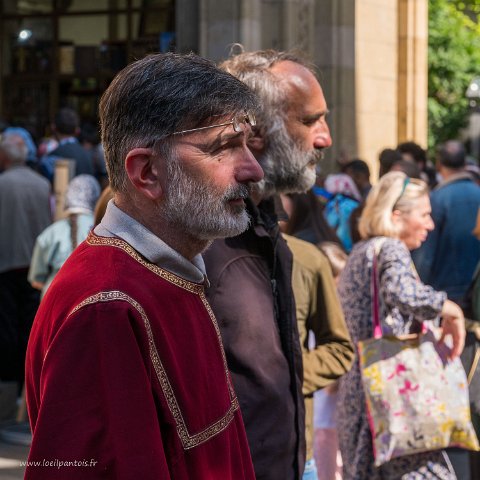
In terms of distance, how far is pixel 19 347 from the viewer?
9.63m

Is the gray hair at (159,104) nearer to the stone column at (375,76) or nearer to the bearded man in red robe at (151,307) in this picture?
the bearded man in red robe at (151,307)

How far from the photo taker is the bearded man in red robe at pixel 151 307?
2127 millimetres

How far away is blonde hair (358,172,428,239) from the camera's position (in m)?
5.83

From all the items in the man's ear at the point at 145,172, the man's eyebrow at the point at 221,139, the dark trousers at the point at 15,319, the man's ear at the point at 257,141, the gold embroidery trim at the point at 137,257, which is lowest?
the dark trousers at the point at 15,319

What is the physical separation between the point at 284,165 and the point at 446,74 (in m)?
32.2

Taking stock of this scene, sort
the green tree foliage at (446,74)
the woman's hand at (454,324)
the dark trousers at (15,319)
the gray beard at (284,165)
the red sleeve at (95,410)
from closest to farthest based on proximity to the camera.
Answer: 1. the red sleeve at (95,410)
2. the gray beard at (284,165)
3. the woman's hand at (454,324)
4. the dark trousers at (15,319)
5. the green tree foliage at (446,74)

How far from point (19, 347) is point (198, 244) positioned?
7349mm

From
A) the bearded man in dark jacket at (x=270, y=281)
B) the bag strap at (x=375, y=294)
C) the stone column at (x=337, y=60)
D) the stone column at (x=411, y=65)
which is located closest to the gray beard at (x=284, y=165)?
the bearded man in dark jacket at (x=270, y=281)

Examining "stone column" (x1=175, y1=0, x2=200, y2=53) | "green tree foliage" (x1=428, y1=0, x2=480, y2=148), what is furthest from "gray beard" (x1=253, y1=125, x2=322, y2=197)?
"green tree foliage" (x1=428, y1=0, x2=480, y2=148)

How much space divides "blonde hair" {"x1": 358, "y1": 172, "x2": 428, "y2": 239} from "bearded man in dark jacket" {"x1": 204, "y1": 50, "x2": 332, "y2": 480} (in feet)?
6.21

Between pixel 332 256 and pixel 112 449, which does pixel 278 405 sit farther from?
pixel 332 256

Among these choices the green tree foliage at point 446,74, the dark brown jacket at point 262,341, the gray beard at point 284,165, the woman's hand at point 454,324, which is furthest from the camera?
the green tree foliage at point 446,74

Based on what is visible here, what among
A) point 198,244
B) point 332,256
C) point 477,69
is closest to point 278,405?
point 198,244

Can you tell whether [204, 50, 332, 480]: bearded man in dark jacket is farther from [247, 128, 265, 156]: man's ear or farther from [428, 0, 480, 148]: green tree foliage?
[428, 0, 480, 148]: green tree foliage
